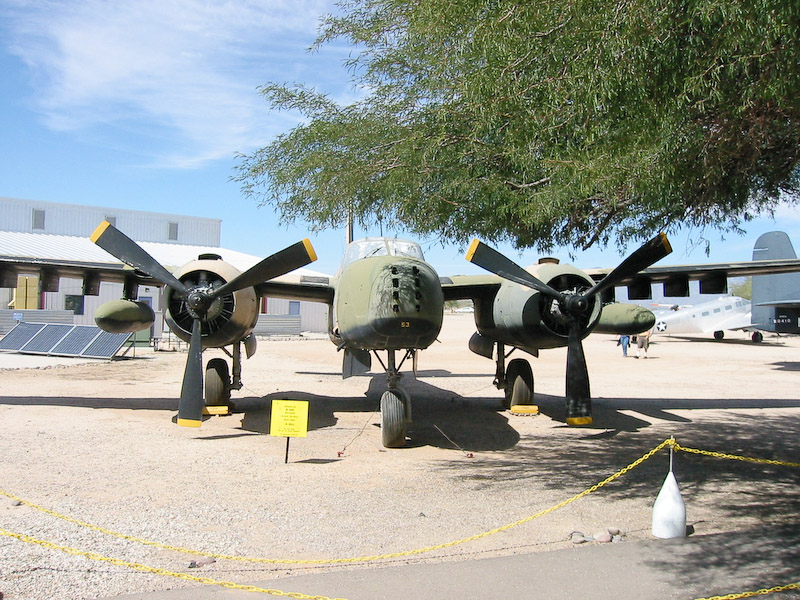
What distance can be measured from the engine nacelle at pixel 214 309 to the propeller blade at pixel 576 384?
5.80 metres

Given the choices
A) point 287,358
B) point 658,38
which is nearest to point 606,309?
point 658,38

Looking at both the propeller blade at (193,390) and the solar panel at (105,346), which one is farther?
the solar panel at (105,346)

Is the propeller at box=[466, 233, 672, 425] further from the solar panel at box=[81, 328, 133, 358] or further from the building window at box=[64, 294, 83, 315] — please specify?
the building window at box=[64, 294, 83, 315]

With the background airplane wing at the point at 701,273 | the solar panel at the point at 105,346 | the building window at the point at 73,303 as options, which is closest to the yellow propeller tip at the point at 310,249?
the background airplane wing at the point at 701,273

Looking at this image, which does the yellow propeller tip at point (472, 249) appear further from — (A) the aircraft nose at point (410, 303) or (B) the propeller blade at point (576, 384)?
(B) the propeller blade at point (576, 384)

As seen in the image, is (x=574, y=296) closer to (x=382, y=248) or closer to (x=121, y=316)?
(x=382, y=248)

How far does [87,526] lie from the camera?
221 inches

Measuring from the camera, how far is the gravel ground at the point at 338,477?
531 centimetres

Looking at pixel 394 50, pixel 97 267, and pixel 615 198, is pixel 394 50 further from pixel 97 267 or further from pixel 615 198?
pixel 97 267

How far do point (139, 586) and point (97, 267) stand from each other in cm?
1034

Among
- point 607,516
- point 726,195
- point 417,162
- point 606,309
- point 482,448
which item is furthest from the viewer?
point 606,309

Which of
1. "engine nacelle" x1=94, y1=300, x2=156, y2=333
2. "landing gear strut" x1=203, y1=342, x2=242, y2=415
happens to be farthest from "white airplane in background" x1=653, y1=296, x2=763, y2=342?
"engine nacelle" x1=94, y1=300, x2=156, y2=333

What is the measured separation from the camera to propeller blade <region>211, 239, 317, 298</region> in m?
10.2

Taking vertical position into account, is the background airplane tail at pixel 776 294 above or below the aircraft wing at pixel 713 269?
above
